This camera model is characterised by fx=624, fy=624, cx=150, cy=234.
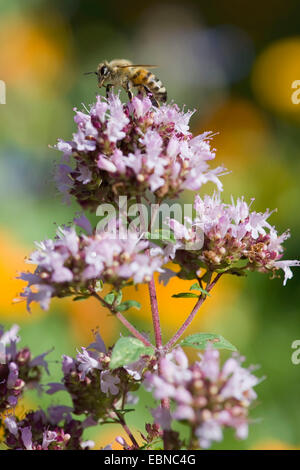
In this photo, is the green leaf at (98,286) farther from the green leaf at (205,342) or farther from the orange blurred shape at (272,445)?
the orange blurred shape at (272,445)

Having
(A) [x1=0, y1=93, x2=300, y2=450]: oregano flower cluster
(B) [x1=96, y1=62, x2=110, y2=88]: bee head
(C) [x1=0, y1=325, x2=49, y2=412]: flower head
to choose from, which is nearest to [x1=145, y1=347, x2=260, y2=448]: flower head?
(A) [x1=0, y1=93, x2=300, y2=450]: oregano flower cluster

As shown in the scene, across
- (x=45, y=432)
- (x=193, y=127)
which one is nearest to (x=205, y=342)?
(x=45, y=432)

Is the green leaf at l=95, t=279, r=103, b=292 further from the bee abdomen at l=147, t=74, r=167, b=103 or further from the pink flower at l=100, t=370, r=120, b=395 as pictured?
the bee abdomen at l=147, t=74, r=167, b=103

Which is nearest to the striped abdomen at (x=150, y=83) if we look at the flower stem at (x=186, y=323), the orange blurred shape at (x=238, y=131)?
the flower stem at (x=186, y=323)

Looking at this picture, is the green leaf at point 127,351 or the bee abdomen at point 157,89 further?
the bee abdomen at point 157,89

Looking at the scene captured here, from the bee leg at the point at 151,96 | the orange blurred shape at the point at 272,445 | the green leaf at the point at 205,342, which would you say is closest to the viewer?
the green leaf at the point at 205,342

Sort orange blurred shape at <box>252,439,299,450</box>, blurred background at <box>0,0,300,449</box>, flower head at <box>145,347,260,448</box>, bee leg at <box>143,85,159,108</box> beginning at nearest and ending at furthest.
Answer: flower head at <box>145,347,260,448</box> → bee leg at <box>143,85,159,108</box> → orange blurred shape at <box>252,439,299,450</box> → blurred background at <box>0,0,300,449</box>
